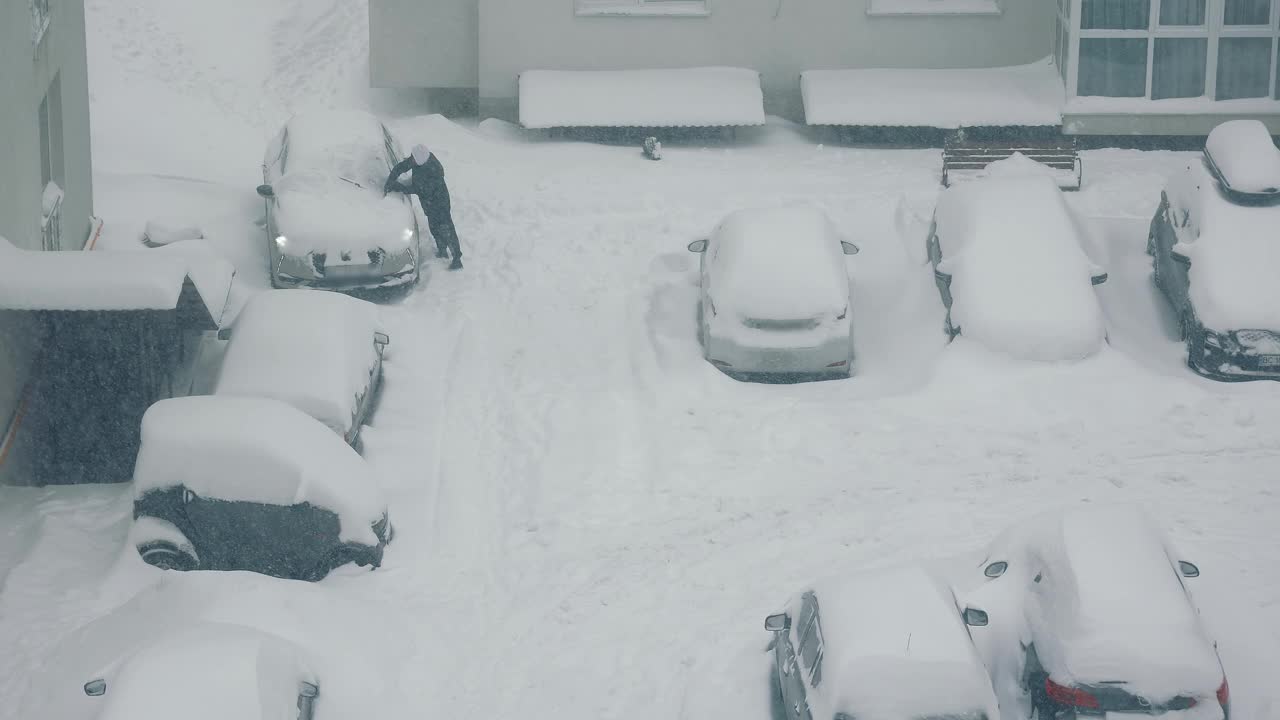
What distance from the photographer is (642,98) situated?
21312 mm

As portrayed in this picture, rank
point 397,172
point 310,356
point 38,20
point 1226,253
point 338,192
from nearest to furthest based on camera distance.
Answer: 1. point 310,356
2. point 1226,253
3. point 38,20
4. point 338,192
5. point 397,172

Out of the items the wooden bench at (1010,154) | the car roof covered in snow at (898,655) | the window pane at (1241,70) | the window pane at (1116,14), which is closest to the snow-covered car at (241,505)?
the car roof covered in snow at (898,655)

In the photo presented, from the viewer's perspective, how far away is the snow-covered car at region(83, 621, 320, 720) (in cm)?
812

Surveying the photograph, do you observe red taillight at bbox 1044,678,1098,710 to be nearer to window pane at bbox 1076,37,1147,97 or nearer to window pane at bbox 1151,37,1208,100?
window pane at bbox 1076,37,1147,97

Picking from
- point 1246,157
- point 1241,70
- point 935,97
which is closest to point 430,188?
point 935,97

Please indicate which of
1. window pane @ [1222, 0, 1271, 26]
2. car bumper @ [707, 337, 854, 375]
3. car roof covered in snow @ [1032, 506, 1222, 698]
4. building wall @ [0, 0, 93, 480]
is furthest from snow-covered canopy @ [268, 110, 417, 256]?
window pane @ [1222, 0, 1271, 26]

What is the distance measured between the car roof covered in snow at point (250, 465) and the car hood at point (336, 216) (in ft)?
15.9

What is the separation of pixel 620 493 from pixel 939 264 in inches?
181

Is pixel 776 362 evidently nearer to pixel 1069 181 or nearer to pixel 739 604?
pixel 739 604

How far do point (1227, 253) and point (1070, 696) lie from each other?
7.60 meters

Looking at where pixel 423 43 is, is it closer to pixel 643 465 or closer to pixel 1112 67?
pixel 1112 67

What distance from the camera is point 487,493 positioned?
13344 mm

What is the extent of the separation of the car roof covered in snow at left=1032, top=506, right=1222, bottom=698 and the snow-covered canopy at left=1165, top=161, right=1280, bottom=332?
17.1ft

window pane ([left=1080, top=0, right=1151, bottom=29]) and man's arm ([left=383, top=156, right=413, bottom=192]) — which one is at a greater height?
window pane ([left=1080, top=0, right=1151, bottom=29])
